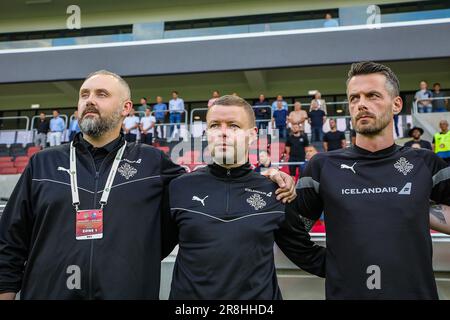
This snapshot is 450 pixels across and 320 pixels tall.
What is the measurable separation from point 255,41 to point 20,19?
33.1ft

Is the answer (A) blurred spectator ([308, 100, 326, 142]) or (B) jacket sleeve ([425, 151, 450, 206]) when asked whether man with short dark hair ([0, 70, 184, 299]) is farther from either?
(A) blurred spectator ([308, 100, 326, 142])

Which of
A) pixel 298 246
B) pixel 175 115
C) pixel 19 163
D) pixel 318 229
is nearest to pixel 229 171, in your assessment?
pixel 298 246

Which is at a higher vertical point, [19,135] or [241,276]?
[19,135]

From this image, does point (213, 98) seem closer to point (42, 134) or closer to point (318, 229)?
point (42, 134)

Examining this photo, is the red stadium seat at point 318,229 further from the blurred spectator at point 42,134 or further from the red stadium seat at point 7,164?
the blurred spectator at point 42,134

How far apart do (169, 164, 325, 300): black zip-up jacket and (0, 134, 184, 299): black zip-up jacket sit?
0.49 feet

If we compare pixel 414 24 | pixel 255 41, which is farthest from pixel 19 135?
pixel 414 24

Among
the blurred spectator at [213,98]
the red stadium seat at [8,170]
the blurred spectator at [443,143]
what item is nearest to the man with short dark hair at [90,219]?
the blurred spectator at [213,98]

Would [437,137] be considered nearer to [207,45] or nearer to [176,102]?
[176,102]

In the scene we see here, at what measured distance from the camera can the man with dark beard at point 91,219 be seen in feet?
6.22

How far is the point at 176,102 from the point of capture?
1300 cm

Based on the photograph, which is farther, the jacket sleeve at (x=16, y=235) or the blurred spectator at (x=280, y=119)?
the blurred spectator at (x=280, y=119)

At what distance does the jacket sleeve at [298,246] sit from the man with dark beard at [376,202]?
7cm
